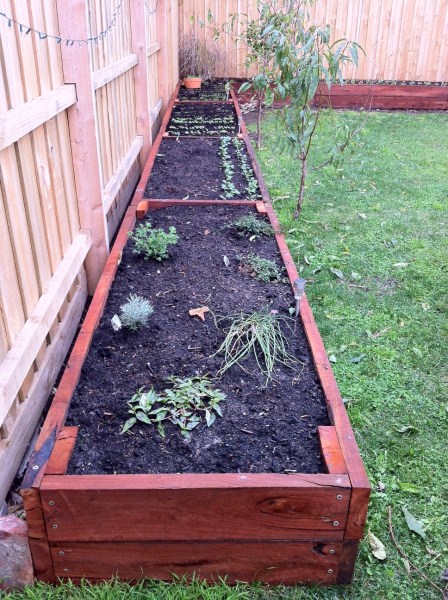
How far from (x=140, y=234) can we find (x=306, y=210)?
7.29ft

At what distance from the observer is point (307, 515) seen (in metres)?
1.79

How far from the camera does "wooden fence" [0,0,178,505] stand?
6.80 feet

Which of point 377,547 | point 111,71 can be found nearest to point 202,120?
point 111,71

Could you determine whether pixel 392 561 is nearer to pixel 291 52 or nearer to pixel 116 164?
pixel 116 164

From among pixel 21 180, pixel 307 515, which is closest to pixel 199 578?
pixel 307 515

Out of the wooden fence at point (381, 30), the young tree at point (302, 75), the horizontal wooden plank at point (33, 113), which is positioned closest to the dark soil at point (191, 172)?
the young tree at point (302, 75)

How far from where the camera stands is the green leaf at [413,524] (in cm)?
213

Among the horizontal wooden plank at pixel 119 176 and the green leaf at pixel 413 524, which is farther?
the horizontal wooden plank at pixel 119 176

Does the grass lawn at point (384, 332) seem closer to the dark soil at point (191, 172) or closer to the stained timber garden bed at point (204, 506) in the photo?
the stained timber garden bed at point (204, 506)

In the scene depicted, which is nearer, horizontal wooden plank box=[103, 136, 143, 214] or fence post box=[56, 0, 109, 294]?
fence post box=[56, 0, 109, 294]

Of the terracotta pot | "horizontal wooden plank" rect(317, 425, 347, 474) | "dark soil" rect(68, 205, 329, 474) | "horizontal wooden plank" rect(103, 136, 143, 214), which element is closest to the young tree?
"horizontal wooden plank" rect(103, 136, 143, 214)

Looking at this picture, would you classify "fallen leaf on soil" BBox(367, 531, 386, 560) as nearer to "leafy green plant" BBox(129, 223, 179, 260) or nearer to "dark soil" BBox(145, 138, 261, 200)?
"leafy green plant" BBox(129, 223, 179, 260)

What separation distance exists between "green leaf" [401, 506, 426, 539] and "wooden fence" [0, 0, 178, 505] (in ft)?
4.90

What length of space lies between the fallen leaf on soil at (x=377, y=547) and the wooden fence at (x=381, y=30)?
9795mm
